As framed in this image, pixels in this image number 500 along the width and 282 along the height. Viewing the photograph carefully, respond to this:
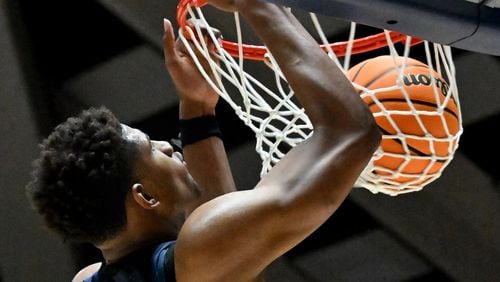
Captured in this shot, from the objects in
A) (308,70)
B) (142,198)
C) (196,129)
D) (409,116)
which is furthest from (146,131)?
(308,70)

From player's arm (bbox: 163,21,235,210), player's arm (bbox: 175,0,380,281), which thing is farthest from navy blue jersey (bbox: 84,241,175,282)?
player's arm (bbox: 163,21,235,210)

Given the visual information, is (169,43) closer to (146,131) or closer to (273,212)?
(273,212)

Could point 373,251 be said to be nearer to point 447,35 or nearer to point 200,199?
point 200,199

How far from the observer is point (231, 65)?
1.78 m

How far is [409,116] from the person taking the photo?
162 cm

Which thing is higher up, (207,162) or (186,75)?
(186,75)

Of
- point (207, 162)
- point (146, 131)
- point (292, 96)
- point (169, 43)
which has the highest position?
point (169, 43)

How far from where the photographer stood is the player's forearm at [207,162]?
186 cm

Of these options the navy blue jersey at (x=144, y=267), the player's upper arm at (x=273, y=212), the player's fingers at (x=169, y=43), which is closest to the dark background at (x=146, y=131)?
the player's fingers at (x=169, y=43)

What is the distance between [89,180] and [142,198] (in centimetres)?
11

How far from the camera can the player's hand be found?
1858 mm

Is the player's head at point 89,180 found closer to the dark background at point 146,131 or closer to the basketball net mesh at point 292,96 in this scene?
the basketball net mesh at point 292,96

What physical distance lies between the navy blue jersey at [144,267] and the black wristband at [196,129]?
368mm

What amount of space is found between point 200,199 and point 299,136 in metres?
0.24
